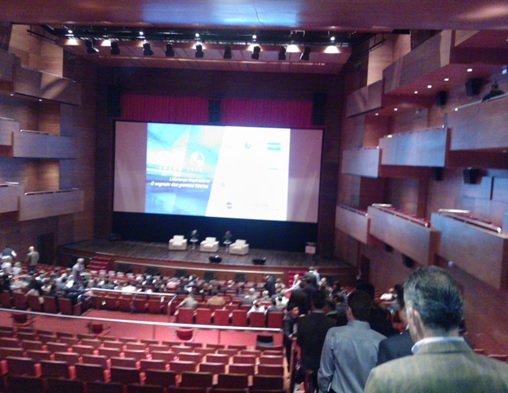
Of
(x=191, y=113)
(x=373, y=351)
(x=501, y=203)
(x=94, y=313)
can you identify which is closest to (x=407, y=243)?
(x=501, y=203)

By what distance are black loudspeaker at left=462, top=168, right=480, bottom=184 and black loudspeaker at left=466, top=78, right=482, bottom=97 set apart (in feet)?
5.90

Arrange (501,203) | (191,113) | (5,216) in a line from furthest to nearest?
(191,113), (5,216), (501,203)

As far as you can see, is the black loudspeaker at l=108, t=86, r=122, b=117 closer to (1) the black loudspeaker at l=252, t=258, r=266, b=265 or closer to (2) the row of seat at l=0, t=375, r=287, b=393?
(1) the black loudspeaker at l=252, t=258, r=266, b=265

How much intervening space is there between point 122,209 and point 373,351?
61.3 feet

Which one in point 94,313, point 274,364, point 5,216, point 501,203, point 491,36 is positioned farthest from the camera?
point 5,216

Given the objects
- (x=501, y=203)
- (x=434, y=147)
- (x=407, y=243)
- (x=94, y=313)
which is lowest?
(x=94, y=313)

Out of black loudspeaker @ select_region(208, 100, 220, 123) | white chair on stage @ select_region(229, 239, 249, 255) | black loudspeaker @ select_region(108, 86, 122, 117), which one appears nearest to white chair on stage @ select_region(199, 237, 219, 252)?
white chair on stage @ select_region(229, 239, 249, 255)

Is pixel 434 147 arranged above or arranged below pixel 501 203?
above

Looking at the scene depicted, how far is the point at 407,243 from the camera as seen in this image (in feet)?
36.9

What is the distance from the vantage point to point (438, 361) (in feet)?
4.26

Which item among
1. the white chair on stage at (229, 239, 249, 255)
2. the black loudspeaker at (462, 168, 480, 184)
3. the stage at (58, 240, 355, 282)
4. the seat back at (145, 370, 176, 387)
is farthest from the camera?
the white chair on stage at (229, 239, 249, 255)

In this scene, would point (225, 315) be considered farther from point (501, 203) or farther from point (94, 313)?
point (501, 203)

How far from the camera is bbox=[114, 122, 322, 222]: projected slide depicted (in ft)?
63.1

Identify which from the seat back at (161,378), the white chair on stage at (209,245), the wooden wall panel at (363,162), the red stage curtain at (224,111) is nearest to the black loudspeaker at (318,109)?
the red stage curtain at (224,111)
